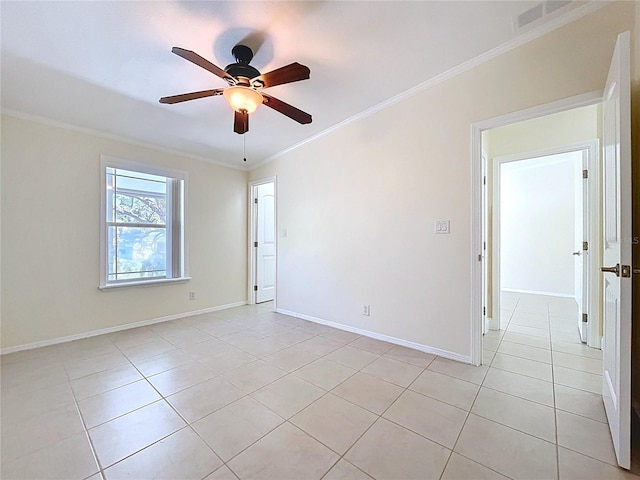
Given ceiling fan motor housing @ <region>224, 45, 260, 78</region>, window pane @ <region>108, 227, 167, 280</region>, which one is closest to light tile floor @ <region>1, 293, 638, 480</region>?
window pane @ <region>108, 227, 167, 280</region>

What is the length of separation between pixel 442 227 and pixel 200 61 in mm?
2267

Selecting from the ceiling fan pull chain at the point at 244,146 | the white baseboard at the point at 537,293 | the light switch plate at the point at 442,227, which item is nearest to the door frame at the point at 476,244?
the light switch plate at the point at 442,227

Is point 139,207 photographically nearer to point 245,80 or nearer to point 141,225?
point 141,225

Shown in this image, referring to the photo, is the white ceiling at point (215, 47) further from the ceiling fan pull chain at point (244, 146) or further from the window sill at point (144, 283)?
the window sill at point (144, 283)

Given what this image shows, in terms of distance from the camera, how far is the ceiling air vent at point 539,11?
1.66 meters

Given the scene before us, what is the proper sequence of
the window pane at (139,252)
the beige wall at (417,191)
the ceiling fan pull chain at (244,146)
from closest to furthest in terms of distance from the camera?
the beige wall at (417,191)
the window pane at (139,252)
the ceiling fan pull chain at (244,146)

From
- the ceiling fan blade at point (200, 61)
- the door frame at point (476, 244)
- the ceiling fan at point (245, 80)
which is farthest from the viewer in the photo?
the door frame at point (476, 244)

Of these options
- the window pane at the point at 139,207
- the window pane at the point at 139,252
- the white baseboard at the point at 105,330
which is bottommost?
the white baseboard at the point at 105,330

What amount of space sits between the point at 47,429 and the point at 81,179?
2.67 meters

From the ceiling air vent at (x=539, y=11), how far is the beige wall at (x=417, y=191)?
206 mm

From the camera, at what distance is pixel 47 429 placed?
1.54 metres

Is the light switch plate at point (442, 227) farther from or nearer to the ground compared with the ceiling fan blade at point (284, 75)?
nearer to the ground

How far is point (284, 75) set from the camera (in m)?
1.77

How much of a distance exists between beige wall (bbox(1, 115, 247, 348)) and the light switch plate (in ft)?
11.6
